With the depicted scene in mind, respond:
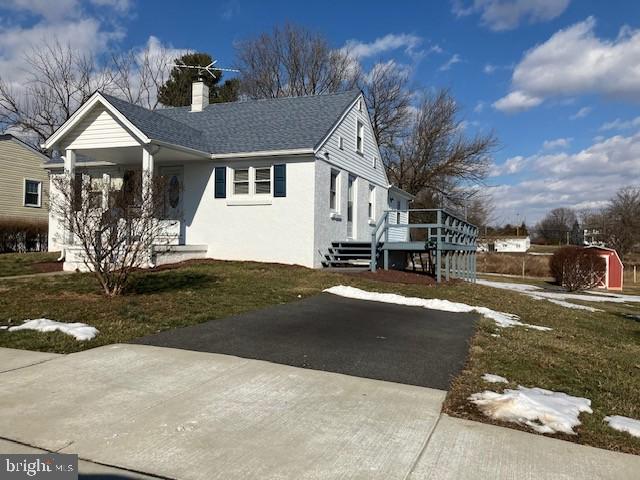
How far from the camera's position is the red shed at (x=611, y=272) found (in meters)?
27.2

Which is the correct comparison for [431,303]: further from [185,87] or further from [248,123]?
[185,87]

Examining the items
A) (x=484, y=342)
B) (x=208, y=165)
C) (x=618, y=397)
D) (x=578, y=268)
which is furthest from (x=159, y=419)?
(x=578, y=268)

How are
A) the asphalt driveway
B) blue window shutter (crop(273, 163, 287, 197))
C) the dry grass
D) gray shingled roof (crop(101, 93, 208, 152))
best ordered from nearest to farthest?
the asphalt driveway
gray shingled roof (crop(101, 93, 208, 152))
blue window shutter (crop(273, 163, 287, 197))
the dry grass

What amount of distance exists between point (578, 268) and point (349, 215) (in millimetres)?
12968

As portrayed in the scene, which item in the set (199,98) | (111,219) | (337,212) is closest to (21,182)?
(199,98)

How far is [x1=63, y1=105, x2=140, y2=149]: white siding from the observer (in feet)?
48.8

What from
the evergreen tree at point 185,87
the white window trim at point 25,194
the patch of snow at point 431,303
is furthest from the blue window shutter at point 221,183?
the evergreen tree at point 185,87

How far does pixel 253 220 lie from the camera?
1617 cm

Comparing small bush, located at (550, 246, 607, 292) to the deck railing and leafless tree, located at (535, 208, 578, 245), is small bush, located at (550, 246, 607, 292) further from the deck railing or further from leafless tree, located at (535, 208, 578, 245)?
leafless tree, located at (535, 208, 578, 245)

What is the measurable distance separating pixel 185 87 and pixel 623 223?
48.7 m

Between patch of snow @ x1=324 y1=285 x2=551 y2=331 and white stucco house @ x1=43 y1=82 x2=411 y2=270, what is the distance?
168 inches

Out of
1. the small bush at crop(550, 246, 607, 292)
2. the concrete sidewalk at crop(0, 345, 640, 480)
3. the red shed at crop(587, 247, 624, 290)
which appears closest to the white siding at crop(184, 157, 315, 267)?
the concrete sidewalk at crop(0, 345, 640, 480)

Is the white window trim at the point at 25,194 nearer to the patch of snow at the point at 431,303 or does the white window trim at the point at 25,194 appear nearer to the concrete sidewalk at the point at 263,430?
the patch of snow at the point at 431,303

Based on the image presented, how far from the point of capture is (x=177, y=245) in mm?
15883
